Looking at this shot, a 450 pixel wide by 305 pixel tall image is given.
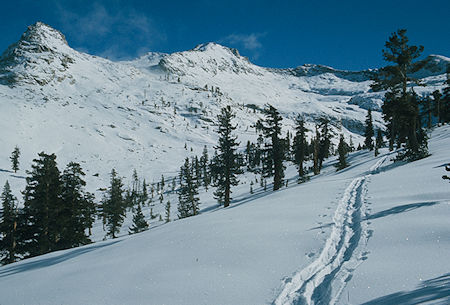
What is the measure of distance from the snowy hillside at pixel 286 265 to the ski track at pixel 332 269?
0.02m

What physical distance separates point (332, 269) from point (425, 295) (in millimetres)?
2031

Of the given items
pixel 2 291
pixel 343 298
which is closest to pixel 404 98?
pixel 343 298

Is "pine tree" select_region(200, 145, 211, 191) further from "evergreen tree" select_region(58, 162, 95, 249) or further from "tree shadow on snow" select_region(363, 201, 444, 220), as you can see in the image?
"tree shadow on snow" select_region(363, 201, 444, 220)

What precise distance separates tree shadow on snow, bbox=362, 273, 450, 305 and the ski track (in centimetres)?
86

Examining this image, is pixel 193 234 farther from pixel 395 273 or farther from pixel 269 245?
pixel 395 273

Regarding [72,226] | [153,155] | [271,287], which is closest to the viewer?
[271,287]

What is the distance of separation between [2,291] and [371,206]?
13897mm

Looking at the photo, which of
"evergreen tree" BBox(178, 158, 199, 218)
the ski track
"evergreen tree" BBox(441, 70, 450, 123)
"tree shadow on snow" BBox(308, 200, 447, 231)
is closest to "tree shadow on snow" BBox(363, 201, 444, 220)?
"tree shadow on snow" BBox(308, 200, 447, 231)

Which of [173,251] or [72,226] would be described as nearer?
[173,251]

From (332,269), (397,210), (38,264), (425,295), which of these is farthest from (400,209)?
(38,264)

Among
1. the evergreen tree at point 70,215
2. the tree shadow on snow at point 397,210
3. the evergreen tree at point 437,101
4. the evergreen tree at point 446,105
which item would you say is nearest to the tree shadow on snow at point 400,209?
the tree shadow on snow at point 397,210

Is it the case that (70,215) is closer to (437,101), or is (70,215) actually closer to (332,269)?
(332,269)

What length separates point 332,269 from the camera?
5789 millimetres

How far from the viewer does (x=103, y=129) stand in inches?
7785
